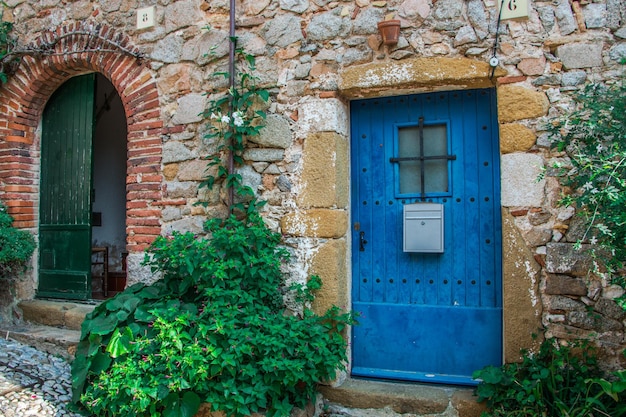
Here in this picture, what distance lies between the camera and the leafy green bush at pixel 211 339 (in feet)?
9.11

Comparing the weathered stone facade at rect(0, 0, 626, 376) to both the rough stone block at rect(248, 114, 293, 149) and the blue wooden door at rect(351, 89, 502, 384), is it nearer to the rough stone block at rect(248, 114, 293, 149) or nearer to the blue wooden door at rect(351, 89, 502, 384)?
the rough stone block at rect(248, 114, 293, 149)

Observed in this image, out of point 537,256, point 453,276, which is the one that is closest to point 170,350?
point 453,276

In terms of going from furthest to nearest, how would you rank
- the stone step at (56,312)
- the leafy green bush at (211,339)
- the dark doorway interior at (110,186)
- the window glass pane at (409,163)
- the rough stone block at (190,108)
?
1. the dark doorway interior at (110,186)
2. the stone step at (56,312)
3. the rough stone block at (190,108)
4. the window glass pane at (409,163)
5. the leafy green bush at (211,339)

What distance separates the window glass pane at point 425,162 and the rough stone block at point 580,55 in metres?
0.83

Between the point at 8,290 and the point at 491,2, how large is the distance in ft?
15.2

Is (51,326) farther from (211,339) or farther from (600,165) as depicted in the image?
(600,165)

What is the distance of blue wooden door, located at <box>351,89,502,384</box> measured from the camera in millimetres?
3352

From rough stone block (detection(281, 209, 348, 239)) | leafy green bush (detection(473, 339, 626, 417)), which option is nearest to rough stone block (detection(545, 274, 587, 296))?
leafy green bush (detection(473, 339, 626, 417))

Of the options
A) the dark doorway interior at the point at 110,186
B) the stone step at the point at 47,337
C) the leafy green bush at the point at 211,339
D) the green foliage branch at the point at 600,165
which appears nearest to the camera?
the green foliage branch at the point at 600,165

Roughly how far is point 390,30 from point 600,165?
150 centimetres

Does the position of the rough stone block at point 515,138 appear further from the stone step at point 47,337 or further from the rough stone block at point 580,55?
the stone step at point 47,337

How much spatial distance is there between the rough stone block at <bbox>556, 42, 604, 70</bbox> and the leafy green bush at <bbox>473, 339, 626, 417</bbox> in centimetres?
162

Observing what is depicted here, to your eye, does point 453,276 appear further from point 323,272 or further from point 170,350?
point 170,350

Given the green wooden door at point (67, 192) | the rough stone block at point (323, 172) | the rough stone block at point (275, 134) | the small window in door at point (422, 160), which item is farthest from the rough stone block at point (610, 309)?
the green wooden door at point (67, 192)
